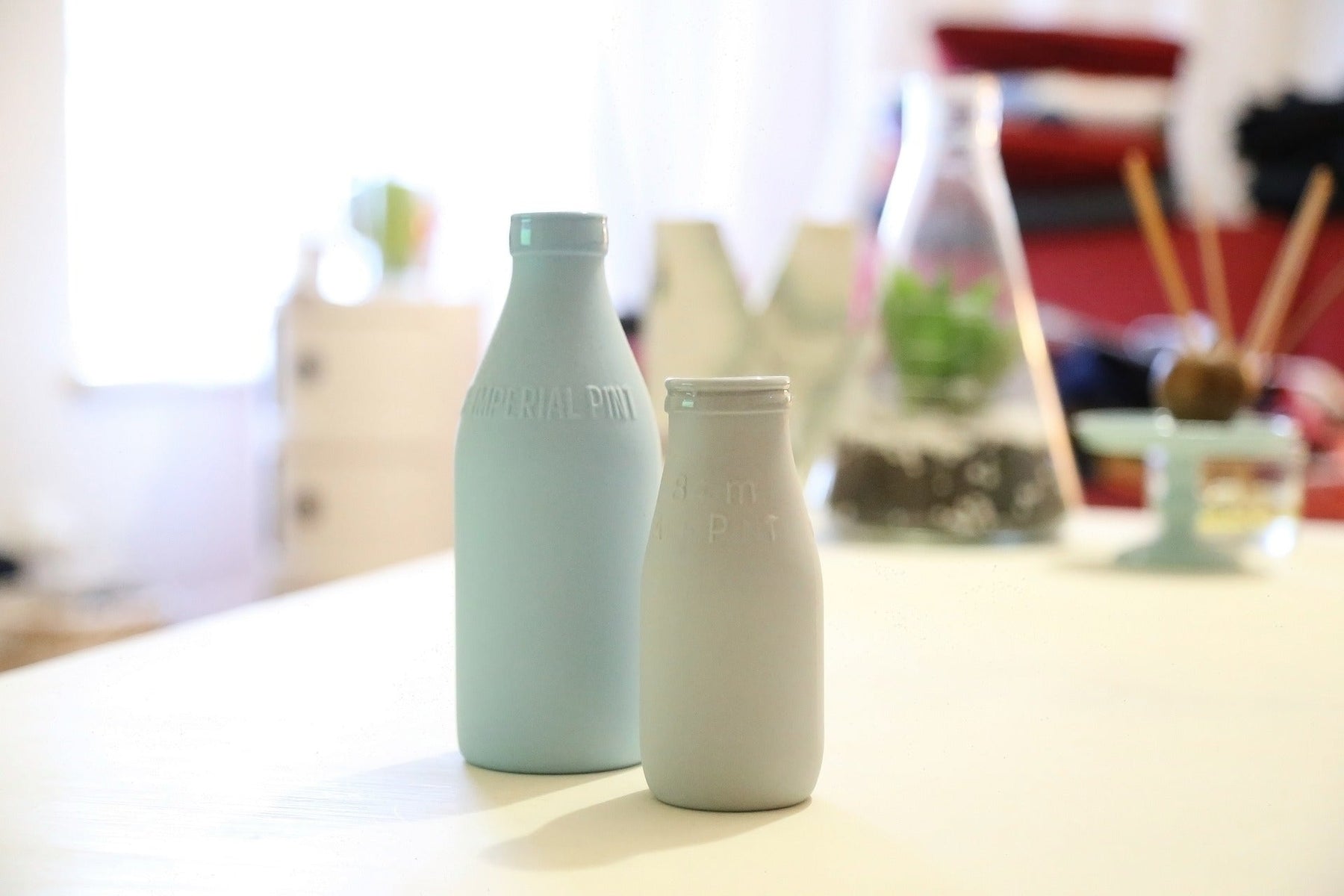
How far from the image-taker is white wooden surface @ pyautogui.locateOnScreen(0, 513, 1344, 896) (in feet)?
1.12

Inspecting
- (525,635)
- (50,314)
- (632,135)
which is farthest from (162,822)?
(50,314)

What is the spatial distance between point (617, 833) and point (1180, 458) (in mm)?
632

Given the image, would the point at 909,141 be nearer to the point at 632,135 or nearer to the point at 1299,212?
the point at 632,135

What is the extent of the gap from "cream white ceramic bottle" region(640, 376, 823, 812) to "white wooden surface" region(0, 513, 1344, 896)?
0.05 ft

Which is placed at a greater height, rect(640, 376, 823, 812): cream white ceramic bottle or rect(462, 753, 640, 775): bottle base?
rect(640, 376, 823, 812): cream white ceramic bottle

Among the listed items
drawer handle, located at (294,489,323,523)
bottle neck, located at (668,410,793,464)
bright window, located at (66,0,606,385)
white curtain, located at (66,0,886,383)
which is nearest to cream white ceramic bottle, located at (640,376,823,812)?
bottle neck, located at (668,410,793,464)

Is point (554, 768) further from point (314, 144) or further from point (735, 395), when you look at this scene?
point (314, 144)

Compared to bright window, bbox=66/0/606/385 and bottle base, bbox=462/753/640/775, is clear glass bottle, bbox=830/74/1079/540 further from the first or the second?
bright window, bbox=66/0/606/385

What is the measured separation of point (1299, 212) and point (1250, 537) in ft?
7.11

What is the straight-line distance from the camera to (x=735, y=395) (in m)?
0.38

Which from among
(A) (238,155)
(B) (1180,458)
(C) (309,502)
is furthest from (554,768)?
(A) (238,155)

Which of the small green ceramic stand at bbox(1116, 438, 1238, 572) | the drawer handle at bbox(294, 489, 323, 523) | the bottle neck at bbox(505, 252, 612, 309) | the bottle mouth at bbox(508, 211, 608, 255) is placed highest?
the bottle mouth at bbox(508, 211, 608, 255)

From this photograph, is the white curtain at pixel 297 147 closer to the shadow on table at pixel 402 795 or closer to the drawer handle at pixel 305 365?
the drawer handle at pixel 305 365

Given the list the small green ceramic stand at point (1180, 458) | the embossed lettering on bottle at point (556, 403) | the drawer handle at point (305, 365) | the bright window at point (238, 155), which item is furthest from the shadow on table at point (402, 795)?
the drawer handle at point (305, 365)
